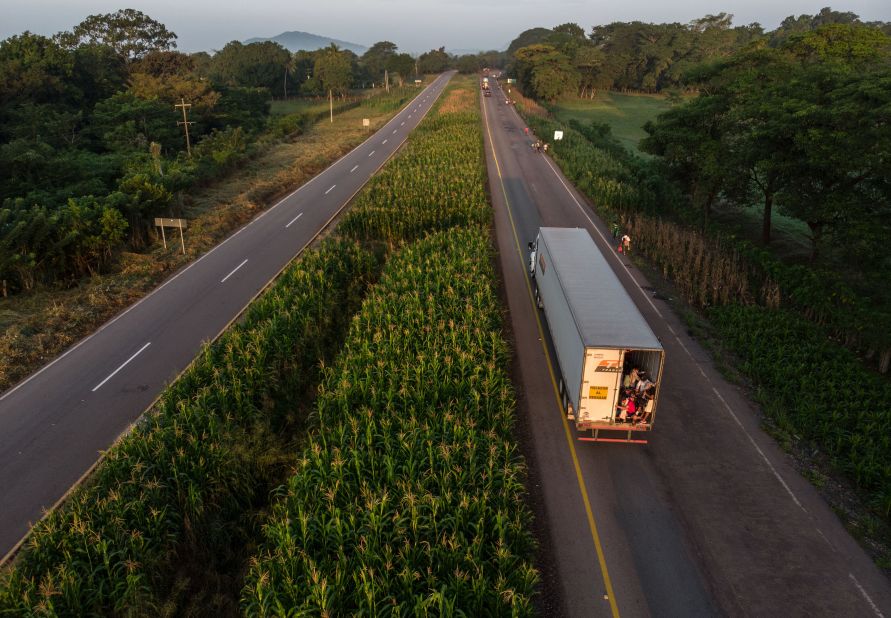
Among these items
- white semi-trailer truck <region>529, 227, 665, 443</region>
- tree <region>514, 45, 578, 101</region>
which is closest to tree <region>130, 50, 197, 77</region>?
tree <region>514, 45, 578, 101</region>

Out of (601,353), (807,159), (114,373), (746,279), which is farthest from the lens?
(746,279)

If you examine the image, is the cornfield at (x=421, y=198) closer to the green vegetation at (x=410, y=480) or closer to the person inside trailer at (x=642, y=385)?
the green vegetation at (x=410, y=480)

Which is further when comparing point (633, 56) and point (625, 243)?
point (633, 56)

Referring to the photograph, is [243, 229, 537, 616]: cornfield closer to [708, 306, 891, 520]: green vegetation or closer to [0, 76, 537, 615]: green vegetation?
[0, 76, 537, 615]: green vegetation

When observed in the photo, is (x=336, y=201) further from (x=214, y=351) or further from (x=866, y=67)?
(x=866, y=67)

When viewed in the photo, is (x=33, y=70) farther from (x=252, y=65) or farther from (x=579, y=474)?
(x=252, y=65)

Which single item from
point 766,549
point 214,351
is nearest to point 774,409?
point 766,549

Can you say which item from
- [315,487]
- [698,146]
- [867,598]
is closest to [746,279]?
[698,146]
